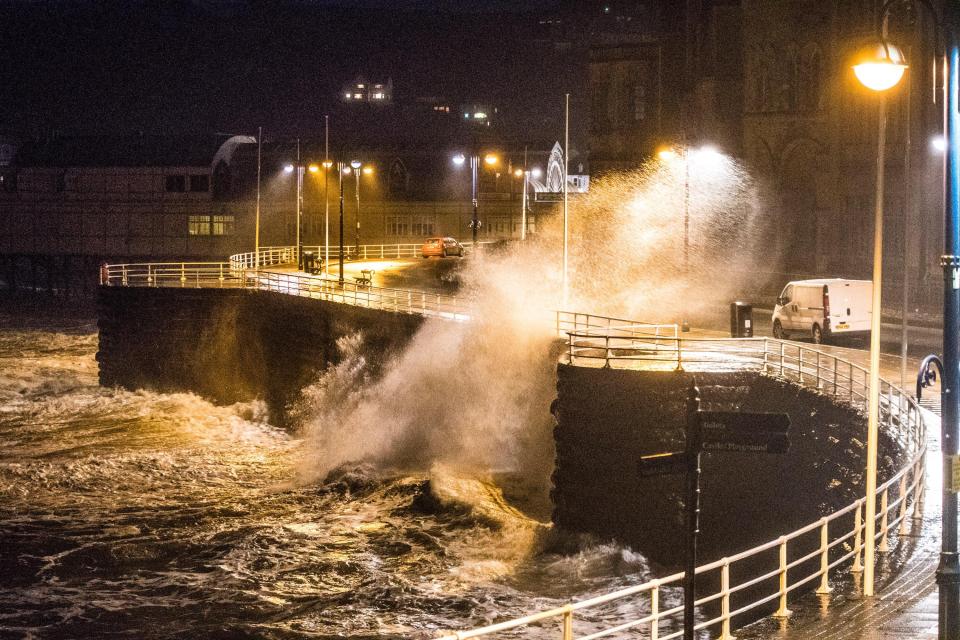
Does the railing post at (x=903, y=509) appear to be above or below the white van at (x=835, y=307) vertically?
below

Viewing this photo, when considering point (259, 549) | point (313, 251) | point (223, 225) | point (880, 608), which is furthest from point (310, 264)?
point (880, 608)

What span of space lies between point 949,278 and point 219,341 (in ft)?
130

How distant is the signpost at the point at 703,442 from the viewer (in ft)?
29.4

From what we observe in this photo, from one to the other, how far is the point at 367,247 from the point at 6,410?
35.7m

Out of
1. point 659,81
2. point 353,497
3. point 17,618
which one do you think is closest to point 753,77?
point 659,81

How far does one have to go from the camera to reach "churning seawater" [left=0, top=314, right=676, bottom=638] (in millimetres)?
20234

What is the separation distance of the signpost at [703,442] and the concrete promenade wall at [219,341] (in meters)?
32.4

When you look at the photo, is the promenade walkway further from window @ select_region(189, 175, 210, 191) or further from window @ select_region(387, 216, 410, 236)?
window @ select_region(189, 175, 210, 191)

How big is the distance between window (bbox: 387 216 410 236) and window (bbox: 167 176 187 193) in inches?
619

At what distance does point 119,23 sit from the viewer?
121 meters

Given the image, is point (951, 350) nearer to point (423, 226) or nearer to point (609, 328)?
point (609, 328)

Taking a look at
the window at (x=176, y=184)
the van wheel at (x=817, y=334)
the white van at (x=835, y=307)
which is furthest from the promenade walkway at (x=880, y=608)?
the window at (x=176, y=184)

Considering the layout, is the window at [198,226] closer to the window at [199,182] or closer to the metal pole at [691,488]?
the window at [199,182]

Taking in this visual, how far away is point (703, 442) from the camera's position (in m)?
9.08
